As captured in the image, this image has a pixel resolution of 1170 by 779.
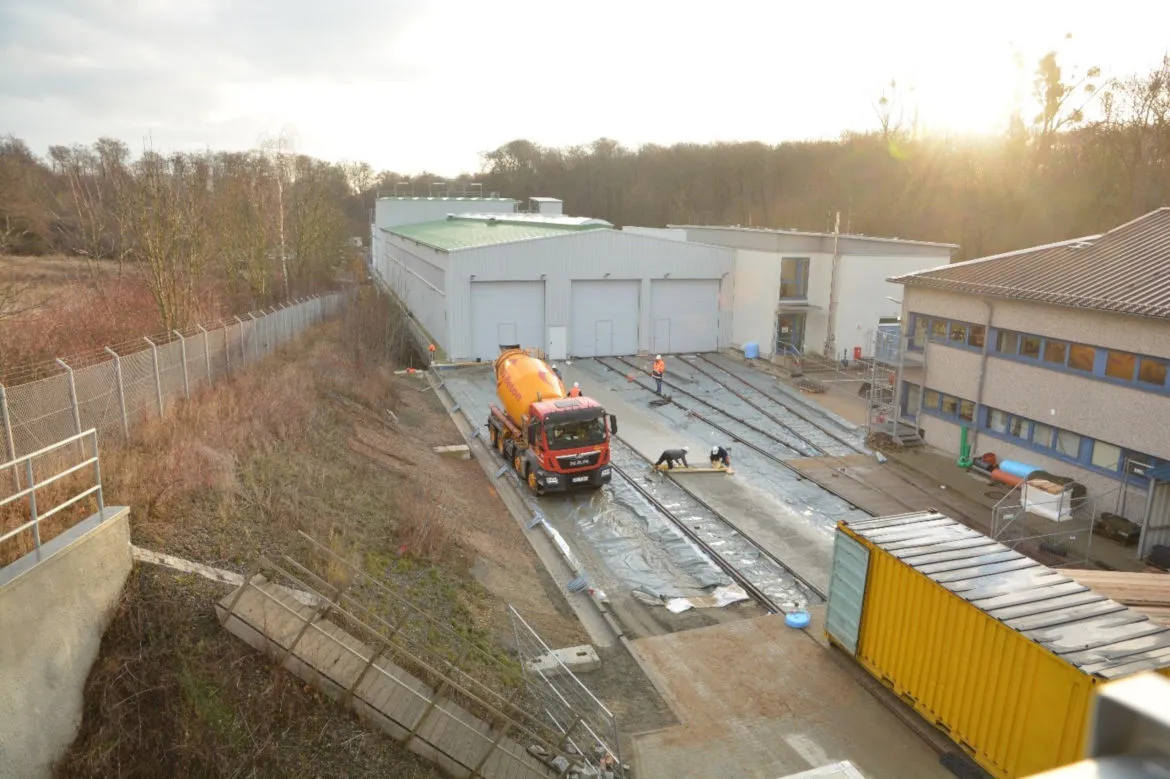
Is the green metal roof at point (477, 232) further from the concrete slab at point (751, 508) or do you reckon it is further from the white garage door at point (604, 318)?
the concrete slab at point (751, 508)

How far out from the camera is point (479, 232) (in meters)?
45.7

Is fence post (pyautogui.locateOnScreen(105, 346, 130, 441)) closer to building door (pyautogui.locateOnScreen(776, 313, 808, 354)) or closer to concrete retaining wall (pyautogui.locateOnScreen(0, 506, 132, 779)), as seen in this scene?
concrete retaining wall (pyautogui.locateOnScreen(0, 506, 132, 779))

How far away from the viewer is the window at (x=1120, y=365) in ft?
60.7

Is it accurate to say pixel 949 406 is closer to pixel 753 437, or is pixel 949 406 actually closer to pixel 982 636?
pixel 753 437

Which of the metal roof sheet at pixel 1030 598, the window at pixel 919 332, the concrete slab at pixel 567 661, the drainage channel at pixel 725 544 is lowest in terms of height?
the drainage channel at pixel 725 544

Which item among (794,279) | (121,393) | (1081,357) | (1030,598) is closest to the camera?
(1030,598)

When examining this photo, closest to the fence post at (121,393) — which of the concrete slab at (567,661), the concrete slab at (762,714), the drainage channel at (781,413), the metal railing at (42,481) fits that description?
the metal railing at (42,481)

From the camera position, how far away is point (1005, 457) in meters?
22.4

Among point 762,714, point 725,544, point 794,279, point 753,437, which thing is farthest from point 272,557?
point 794,279

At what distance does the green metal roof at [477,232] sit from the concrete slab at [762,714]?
1071 inches

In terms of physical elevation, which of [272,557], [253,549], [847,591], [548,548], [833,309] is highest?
[833,309]

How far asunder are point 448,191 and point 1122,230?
87527 mm

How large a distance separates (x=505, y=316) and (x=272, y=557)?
27.1 m

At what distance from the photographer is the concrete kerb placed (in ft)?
46.2
